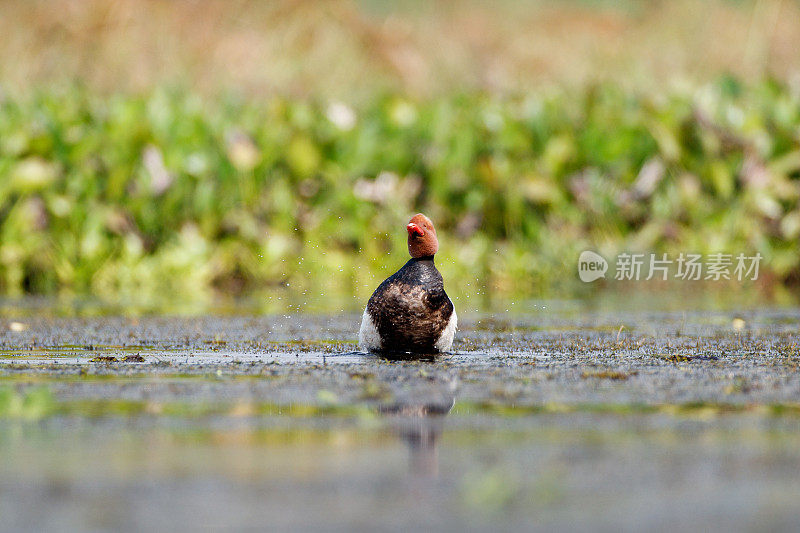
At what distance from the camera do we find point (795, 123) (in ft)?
39.2

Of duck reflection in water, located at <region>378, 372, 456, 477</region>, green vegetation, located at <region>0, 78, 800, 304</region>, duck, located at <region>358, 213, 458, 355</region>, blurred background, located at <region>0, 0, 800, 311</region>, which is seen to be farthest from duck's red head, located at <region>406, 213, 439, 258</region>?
green vegetation, located at <region>0, 78, 800, 304</region>

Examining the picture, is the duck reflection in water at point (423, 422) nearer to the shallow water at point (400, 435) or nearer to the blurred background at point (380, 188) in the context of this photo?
the shallow water at point (400, 435)

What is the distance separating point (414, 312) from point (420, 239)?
39 centimetres

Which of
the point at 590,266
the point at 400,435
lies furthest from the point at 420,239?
the point at 590,266

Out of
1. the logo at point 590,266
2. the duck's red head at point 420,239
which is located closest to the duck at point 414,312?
the duck's red head at point 420,239

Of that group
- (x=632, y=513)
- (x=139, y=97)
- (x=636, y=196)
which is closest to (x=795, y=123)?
(x=636, y=196)

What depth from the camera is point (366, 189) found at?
1145 cm

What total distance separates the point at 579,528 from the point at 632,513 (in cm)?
20

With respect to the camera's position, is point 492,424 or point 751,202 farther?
point 751,202

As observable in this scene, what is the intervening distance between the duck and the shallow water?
0.46 ft

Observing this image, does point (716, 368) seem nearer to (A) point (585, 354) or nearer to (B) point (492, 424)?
(A) point (585, 354)

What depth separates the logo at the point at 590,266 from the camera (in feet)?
37.7

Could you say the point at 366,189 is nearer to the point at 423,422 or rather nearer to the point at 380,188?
the point at 380,188

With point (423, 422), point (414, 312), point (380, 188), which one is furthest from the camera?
point (380, 188)
